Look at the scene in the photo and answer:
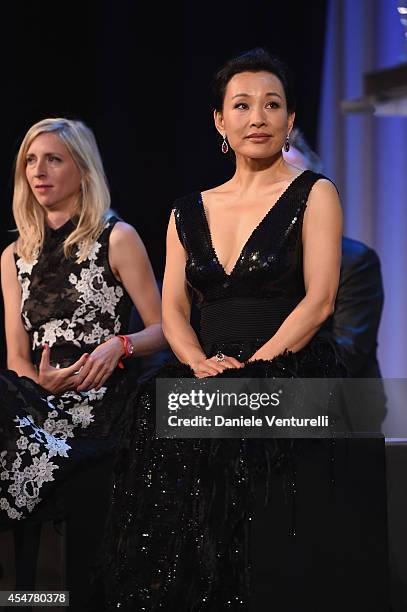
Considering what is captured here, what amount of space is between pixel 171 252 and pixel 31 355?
0.80 metres

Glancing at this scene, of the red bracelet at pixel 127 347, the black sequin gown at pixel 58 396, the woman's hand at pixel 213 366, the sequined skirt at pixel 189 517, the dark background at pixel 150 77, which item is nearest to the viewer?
the sequined skirt at pixel 189 517

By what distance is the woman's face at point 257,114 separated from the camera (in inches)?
115

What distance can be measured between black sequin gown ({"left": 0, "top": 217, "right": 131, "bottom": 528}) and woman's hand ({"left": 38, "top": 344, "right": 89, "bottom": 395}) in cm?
3

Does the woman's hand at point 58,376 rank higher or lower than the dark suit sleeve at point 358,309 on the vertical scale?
lower

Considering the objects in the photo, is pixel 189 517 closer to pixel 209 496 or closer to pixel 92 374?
pixel 209 496

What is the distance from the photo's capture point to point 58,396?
341cm

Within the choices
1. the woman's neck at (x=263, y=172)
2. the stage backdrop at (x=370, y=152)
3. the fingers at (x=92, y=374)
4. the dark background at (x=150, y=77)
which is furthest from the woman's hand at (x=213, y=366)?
the stage backdrop at (x=370, y=152)

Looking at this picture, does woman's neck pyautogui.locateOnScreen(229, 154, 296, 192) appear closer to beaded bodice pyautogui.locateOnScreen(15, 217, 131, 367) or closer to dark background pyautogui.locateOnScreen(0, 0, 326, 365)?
beaded bodice pyautogui.locateOnScreen(15, 217, 131, 367)

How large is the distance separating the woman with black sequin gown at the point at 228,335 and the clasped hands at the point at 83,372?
413 millimetres

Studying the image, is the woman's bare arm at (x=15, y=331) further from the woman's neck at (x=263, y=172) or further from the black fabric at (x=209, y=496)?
the woman's neck at (x=263, y=172)

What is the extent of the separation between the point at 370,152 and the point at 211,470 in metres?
2.86

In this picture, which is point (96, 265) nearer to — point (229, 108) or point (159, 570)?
point (229, 108)

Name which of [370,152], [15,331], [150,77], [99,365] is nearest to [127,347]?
[99,365]

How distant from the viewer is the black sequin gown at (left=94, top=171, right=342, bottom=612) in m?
2.62
